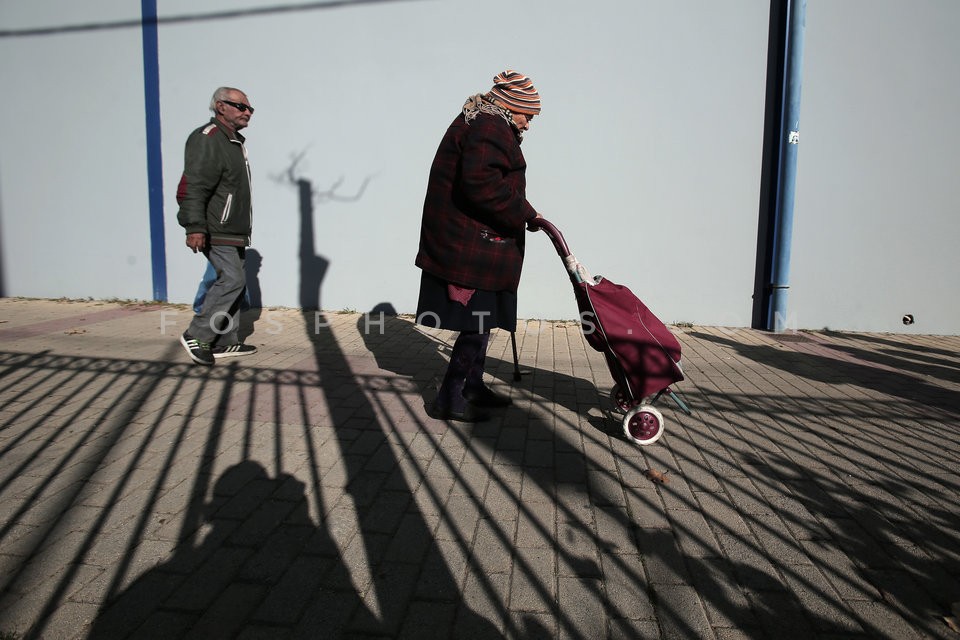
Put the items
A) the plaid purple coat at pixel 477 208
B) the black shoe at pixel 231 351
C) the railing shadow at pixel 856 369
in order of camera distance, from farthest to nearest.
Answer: the black shoe at pixel 231 351
the railing shadow at pixel 856 369
the plaid purple coat at pixel 477 208

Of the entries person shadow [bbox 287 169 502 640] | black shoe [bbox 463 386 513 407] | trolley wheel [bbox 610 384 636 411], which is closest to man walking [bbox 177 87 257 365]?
person shadow [bbox 287 169 502 640]

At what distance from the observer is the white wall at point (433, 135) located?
21.2ft

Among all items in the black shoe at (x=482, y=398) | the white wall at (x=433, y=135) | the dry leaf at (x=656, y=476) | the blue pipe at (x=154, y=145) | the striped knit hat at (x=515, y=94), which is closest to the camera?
the dry leaf at (x=656, y=476)

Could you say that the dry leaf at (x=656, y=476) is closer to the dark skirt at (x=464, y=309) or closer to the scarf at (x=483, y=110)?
the dark skirt at (x=464, y=309)

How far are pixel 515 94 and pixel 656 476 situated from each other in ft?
6.83

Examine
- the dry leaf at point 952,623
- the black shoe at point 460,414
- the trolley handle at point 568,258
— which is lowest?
the dry leaf at point 952,623

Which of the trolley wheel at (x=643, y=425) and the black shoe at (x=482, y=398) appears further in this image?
the black shoe at (x=482, y=398)

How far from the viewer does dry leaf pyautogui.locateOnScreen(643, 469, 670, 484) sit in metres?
2.90

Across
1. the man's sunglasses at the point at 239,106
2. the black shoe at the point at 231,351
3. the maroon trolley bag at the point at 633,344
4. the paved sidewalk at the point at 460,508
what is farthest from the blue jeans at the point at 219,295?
the maroon trolley bag at the point at 633,344

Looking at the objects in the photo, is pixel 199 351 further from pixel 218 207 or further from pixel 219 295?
pixel 218 207

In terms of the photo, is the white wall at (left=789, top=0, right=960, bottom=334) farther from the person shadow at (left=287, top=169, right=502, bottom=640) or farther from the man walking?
the man walking

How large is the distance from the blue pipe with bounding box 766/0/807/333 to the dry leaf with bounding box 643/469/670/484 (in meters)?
4.33

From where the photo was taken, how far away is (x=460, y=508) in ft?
8.53

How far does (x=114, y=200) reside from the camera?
7570 millimetres
